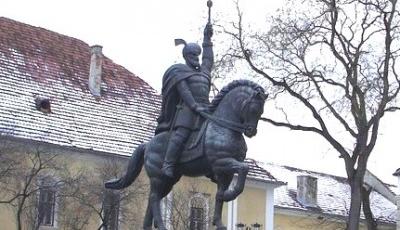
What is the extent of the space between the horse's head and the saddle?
0.55 metres

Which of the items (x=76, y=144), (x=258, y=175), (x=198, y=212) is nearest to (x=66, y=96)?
(x=76, y=144)

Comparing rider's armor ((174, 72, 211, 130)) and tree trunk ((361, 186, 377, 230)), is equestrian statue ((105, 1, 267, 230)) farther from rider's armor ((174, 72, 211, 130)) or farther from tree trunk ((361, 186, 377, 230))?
tree trunk ((361, 186, 377, 230))

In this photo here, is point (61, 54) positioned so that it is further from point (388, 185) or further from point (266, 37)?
point (388, 185)

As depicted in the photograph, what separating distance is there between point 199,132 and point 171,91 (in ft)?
2.25

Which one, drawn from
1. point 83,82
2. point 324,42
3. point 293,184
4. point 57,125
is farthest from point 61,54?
point 293,184

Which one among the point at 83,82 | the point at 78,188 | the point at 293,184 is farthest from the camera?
the point at 293,184

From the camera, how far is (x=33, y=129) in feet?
86.0

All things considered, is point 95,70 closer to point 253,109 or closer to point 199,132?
point 199,132

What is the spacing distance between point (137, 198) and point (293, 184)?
2034 centimetres

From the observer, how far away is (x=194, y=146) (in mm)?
9359

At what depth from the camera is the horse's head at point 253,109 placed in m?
8.96

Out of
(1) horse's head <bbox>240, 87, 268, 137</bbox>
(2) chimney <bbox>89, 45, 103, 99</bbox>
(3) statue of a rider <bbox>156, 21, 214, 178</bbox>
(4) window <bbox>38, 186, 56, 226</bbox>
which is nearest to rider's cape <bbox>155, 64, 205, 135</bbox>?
(3) statue of a rider <bbox>156, 21, 214, 178</bbox>

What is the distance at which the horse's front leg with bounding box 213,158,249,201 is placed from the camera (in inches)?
348

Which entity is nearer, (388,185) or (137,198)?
(137,198)
